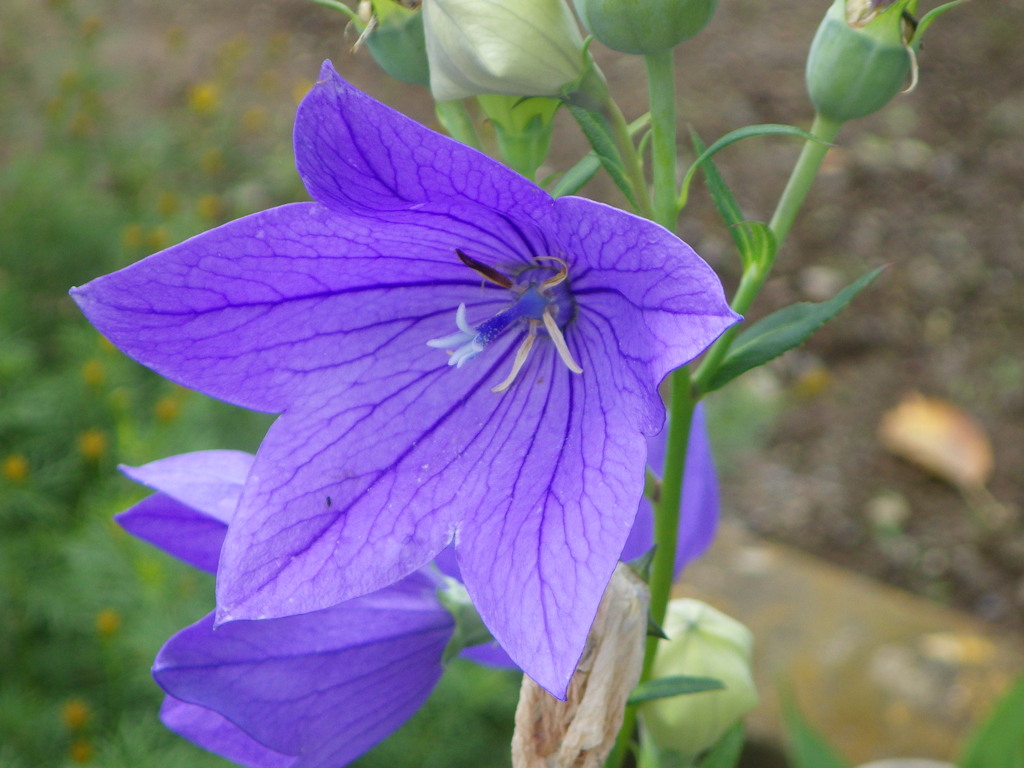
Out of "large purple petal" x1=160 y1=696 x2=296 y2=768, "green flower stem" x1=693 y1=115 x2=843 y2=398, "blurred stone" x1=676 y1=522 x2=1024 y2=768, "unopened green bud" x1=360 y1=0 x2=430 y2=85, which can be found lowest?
"blurred stone" x1=676 y1=522 x2=1024 y2=768

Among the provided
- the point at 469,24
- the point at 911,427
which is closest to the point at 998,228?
the point at 911,427

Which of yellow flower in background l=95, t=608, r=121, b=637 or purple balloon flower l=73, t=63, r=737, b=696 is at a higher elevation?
purple balloon flower l=73, t=63, r=737, b=696

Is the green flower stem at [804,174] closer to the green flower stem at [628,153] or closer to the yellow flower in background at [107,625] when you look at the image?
the green flower stem at [628,153]

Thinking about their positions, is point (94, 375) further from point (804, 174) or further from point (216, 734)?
point (804, 174)

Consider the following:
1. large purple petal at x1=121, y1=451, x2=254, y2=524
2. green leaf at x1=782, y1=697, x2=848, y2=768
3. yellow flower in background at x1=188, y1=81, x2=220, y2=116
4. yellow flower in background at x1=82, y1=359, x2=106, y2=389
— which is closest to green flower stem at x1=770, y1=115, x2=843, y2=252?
large purple petal at x1=121, y1=451, x2=254, y2=524

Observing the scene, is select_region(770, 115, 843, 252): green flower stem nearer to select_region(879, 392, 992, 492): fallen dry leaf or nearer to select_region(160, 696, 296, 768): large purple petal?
select_region(160, 696, 296, 768): large purple petal

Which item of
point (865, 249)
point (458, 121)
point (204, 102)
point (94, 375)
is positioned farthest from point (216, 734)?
point (865, 249)

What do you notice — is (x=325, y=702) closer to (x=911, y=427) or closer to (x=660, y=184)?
(x=660, y=184)
